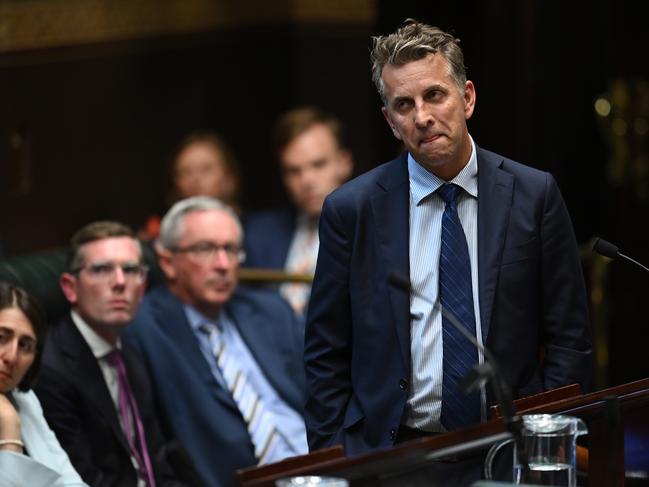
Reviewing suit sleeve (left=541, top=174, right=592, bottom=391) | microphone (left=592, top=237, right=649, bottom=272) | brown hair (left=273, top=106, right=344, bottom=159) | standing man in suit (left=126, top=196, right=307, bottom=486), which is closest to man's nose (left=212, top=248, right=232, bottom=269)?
standing man in suit (left=126, top=196, right=307, bottom=486)

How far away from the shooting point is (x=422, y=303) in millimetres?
3641

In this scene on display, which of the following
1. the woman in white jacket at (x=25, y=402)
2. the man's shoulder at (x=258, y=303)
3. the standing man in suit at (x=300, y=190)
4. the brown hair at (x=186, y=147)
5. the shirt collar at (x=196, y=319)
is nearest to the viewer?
the woman in white jacket at (x=25, y=402)

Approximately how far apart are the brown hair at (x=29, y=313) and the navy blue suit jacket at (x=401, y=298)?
3.39ft

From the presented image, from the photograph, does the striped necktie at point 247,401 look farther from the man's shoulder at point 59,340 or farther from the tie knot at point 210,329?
the man's shoulder at point 59,340

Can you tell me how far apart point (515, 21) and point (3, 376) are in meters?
4.12

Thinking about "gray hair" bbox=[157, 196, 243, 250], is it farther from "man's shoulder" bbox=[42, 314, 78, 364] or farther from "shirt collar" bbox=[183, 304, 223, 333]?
"man's shoulder" bbox=[42, 314, 78, 364]

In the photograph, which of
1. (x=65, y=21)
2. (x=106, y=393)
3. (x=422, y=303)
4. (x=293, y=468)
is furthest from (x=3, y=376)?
(x=65, y=21)

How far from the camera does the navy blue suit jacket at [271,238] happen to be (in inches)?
269

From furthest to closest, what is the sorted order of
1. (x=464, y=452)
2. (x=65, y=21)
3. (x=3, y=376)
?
1. (x=65, y=21)
2. (x=3, y=376)
3. (x=464, y=452)

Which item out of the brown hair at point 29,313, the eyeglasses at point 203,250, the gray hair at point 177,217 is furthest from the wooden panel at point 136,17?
the brown hair at point 29,313

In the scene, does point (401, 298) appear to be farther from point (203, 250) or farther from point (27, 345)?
point (203, 250)

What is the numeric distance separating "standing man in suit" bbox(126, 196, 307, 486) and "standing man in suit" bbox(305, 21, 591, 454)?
150 cm

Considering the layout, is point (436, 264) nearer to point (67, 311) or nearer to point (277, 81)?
point (67, 311)

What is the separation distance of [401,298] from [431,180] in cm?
31
